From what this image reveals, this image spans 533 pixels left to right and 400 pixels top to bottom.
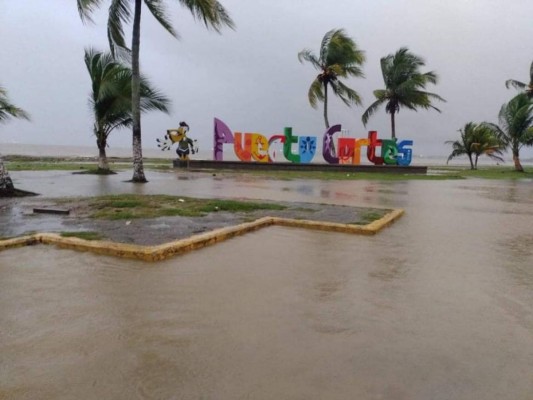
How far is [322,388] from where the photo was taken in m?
2.25

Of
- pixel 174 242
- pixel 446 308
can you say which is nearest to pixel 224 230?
pixel 174 242

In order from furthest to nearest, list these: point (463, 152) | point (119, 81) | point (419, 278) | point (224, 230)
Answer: point (463, 152), point (119, 81), point (224, 230), point (419, 278)

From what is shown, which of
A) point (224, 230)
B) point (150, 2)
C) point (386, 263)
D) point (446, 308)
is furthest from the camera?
point (150, 2)

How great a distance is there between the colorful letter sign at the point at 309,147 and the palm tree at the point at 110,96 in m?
6.04

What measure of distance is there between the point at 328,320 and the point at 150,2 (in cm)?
1421

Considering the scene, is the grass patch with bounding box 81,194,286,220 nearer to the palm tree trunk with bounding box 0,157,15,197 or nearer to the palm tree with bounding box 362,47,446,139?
the palm tree trunk with bounding box 0,157,15,197

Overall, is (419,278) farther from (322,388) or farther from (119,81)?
(119,81)

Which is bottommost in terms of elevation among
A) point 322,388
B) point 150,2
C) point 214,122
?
point 322,388

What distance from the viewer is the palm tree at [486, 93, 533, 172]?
98.5 feet

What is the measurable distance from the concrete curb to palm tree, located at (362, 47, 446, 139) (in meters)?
26.0

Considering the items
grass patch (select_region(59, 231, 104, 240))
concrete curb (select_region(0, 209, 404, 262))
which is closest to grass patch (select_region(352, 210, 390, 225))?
concrete curb (select_region(0, 209, 404, 262))

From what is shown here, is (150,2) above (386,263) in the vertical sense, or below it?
above

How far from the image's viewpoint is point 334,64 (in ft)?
93.6

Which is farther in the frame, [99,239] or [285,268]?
[99,239]
